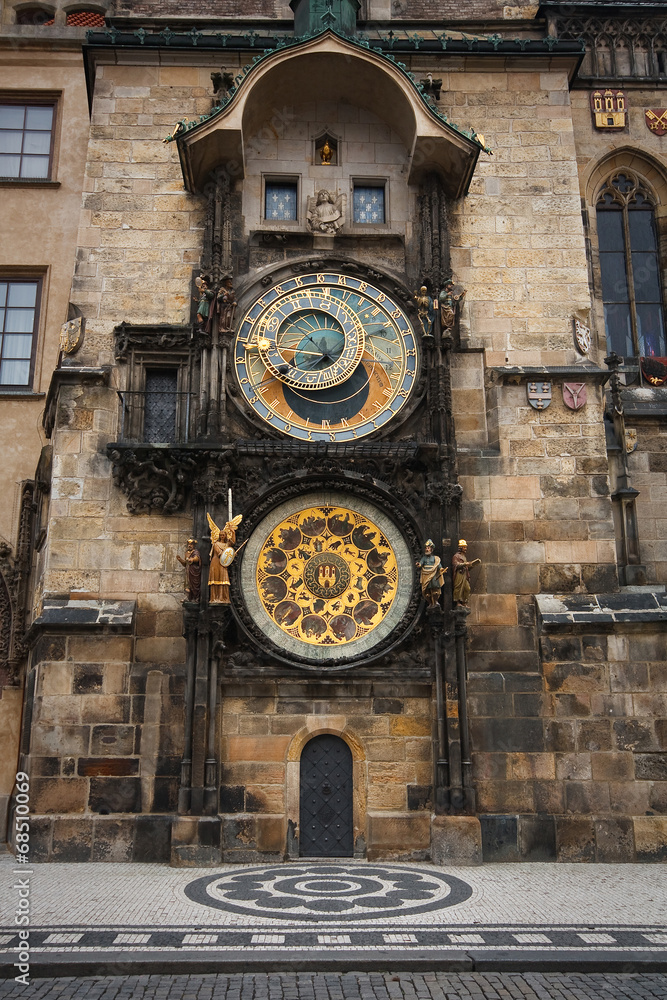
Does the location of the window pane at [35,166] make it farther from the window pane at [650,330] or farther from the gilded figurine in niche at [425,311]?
the window pane at [650,330]

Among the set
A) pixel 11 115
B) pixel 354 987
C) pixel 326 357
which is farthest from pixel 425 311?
pixel 11 115

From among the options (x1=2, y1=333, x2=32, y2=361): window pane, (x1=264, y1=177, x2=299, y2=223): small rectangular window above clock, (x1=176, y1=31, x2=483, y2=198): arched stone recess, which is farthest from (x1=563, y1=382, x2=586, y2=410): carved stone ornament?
(x1=2, y1=333, x2=32, y2=361): window pane

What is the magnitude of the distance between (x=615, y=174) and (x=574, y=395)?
5.42 meters

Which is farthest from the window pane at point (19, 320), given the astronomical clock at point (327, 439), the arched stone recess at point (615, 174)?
the arched stone recess at point (615, 174)

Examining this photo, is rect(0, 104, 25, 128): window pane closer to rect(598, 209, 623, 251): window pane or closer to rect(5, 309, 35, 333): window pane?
rect(5, 309, 35, 333): window pane

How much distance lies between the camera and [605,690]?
12188 millimetres

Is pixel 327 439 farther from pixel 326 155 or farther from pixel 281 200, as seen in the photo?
pixel 326 155

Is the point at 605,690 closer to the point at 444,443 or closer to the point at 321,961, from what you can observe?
the point at 444,443

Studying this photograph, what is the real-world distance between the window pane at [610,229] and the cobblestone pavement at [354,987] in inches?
492

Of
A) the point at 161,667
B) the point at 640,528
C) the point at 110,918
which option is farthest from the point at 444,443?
the point at 110,918

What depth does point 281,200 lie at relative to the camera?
565 inches

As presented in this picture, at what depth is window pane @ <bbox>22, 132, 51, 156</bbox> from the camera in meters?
17.2

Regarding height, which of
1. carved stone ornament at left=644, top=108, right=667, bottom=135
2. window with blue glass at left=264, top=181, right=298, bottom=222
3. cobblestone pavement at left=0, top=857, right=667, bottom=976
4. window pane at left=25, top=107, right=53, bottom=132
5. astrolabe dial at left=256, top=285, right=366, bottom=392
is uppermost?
window pane at left=25, top=107, right=53, bottom=132

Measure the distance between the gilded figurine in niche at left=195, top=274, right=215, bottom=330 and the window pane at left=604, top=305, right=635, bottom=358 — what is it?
22.5 ft
